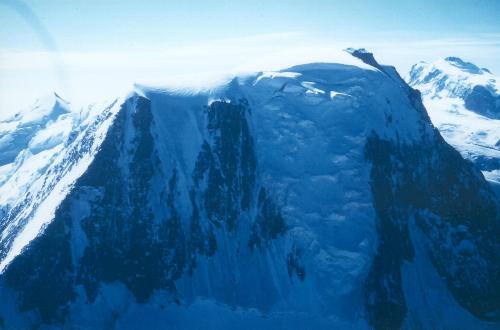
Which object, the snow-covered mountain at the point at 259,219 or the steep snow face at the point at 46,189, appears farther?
the steep snow face at the point at 46,189

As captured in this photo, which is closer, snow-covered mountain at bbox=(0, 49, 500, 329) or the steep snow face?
snow-covered mountain at bbox=(0, 49, 500, 329)

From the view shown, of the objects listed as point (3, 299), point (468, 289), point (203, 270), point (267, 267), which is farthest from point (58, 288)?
point (468, 289)

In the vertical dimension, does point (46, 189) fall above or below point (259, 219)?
above

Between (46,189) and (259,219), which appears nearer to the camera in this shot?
(259,219)

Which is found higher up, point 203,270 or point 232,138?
point 232,138

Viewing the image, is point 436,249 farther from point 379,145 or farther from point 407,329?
point 379,145

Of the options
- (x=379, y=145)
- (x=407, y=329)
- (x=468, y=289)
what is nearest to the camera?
(x=407, y=329)

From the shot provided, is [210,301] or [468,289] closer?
[210,301]

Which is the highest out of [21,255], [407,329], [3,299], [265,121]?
[265,121]
